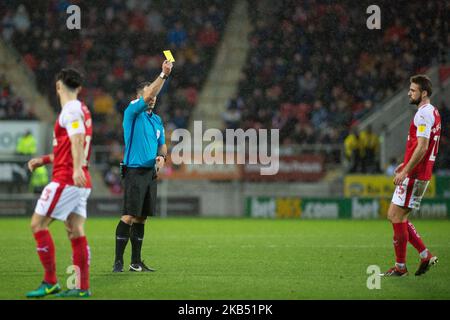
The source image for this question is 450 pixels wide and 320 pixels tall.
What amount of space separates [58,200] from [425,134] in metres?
4.39

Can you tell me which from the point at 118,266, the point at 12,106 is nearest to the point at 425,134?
the point at 118,266

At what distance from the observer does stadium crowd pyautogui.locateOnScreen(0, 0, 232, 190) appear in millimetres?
28734

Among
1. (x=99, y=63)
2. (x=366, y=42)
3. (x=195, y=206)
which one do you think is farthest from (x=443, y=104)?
(x=99, y=63)

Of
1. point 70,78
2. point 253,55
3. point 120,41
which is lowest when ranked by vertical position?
point 70,78

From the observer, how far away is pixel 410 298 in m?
8.32

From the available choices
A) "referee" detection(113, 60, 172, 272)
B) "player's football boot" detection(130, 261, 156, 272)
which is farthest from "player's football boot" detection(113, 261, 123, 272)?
"player's football boot" detection(130, 261, 156, 272)

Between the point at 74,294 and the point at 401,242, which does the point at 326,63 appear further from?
the point at 74,294

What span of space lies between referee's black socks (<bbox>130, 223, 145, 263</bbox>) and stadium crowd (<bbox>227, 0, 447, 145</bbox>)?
15.2 m

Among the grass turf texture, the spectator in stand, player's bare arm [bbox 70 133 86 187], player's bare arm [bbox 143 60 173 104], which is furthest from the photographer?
the spectator in stand

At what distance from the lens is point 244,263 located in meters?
11.6

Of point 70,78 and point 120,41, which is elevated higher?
point 120,41

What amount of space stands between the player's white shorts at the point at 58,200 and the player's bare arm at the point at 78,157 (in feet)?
0.72

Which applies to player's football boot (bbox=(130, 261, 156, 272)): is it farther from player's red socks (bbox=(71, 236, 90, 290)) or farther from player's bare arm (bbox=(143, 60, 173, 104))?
player's red socks (bbox=(71, 236, 90, 290))

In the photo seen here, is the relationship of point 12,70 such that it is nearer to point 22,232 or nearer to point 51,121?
point 51,121
